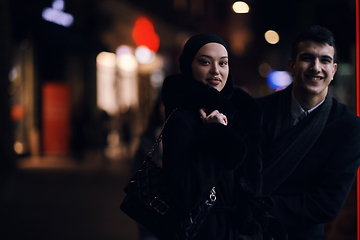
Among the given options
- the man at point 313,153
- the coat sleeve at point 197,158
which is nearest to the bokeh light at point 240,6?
the man at point 313,153

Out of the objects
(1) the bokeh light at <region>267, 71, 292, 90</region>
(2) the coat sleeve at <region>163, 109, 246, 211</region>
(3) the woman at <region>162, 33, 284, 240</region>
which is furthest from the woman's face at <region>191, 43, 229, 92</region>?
(1) the bokeh light at <region>267, 71, 292, 90</region>

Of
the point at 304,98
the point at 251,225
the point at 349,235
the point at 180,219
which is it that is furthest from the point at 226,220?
the point at 349,235

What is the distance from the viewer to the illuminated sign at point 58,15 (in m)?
12.9

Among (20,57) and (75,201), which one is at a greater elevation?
(20,57)

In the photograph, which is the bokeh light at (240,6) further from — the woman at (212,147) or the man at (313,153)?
the woman at (212,147)

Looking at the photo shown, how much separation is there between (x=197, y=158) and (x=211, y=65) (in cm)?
56

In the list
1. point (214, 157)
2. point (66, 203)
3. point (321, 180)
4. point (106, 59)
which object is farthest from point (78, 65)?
point (214, 157)

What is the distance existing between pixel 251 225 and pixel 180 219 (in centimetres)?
42

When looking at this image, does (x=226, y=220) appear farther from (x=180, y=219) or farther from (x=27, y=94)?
(x=27, y=94)

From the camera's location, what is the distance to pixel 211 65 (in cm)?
240

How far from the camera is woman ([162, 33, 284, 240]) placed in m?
2.20

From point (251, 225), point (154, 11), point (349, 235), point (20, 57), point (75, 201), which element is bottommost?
point (75, 201)

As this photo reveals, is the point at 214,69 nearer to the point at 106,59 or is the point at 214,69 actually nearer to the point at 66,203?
the point at 66,203

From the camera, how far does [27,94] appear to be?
1473 centimetres
